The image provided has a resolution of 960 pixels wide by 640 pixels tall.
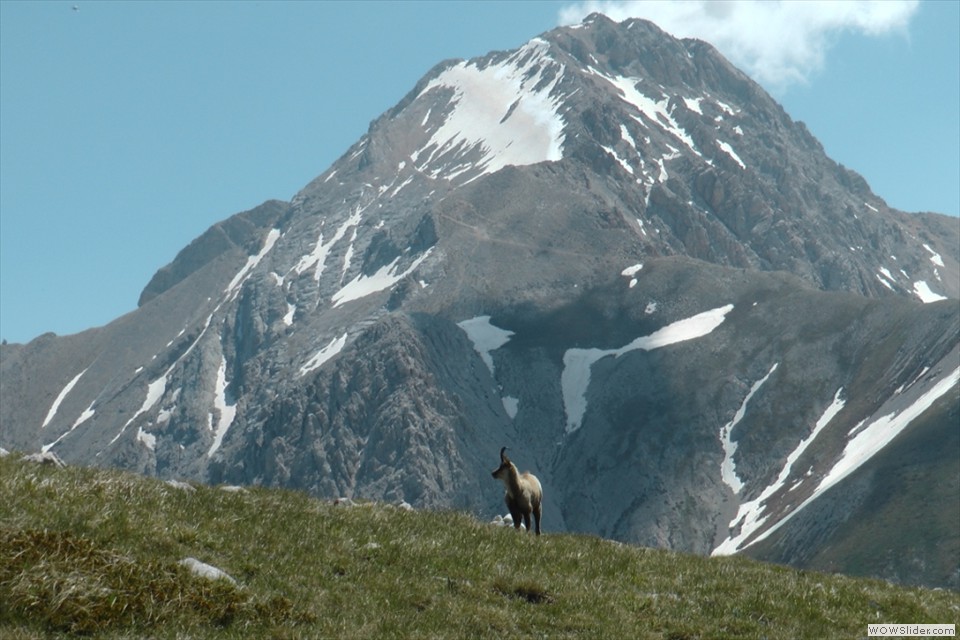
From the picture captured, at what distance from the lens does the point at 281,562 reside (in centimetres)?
1680

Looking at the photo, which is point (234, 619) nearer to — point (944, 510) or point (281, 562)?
point (281, 562)

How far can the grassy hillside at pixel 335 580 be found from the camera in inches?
565

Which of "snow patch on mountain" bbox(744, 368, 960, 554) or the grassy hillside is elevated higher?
the grassy hillside

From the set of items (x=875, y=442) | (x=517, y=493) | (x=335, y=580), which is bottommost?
(x=875, y=442)

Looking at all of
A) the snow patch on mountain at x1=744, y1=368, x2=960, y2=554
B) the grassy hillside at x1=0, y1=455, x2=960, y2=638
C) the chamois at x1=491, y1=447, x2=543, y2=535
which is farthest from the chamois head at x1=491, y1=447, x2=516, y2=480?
the snow patch on mountain at x1=744, y1=368, x2=960, y2=554

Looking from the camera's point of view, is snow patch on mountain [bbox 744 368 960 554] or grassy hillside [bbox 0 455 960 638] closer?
grassy hillside [bbox 0 455 960 638]

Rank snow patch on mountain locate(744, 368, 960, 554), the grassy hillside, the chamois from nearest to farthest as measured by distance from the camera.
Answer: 1. the grassy hillside
2. the chamois
3. snow patch on mountain locate(744, 368, 960, 554)

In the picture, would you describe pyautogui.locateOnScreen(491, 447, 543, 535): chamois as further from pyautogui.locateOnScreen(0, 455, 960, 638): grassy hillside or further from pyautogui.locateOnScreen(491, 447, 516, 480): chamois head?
pyautogui.locateOnScreen(0, 455, 960, 638): grassy hillside

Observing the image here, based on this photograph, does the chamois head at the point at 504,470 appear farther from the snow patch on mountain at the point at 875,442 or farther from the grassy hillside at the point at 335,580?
the snow patch on mountain at the point at 875,442

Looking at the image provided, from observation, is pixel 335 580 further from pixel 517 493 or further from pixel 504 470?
pixel 504 470

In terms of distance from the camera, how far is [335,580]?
16578 mm

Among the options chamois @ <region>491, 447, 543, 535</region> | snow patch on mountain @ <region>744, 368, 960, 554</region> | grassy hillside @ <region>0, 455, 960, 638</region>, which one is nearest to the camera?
grassy hillside @ <region>0, 455, 960, 638</region>

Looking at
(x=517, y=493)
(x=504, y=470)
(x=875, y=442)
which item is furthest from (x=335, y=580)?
(x=875, y=442)

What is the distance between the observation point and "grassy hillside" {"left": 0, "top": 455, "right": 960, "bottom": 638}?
14352mm
